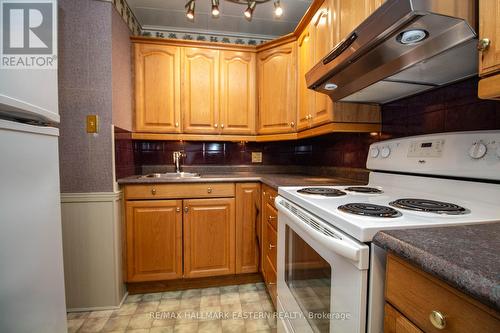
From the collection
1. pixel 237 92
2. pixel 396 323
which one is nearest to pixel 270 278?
pixel 396 323

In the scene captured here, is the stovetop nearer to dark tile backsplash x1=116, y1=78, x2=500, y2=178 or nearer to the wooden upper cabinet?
dark tile backsplash x1=116, y1=78, x2=500, y2=178

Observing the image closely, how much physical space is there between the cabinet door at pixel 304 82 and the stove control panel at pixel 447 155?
63 cm

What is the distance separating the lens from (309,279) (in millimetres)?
910

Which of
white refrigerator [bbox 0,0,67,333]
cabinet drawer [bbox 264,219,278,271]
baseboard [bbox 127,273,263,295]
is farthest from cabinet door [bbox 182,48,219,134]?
baseboard [bbox 127,273,263,295]

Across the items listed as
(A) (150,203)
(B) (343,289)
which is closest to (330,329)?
(B) (343,289)

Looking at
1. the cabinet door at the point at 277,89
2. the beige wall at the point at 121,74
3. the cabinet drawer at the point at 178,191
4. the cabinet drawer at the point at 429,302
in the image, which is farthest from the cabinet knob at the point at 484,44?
the beige wall at the point at 121,74

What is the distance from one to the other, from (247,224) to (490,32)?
5.44 ft

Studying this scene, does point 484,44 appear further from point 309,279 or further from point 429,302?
point 309,279

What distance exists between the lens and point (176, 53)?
200cm

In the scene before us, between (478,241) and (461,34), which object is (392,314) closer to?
(478,241)

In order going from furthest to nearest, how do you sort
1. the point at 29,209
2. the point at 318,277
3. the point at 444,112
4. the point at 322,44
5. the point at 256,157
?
the point at 256,157, the point at 322,44, the point at 444,112, the point at 318,277, the point at 29,209

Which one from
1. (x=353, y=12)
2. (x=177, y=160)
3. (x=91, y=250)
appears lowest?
(x=91, y=250)

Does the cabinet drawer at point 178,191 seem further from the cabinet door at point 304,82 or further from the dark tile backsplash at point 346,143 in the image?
the cabinet door at point 304,82

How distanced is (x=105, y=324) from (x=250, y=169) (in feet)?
5.49
